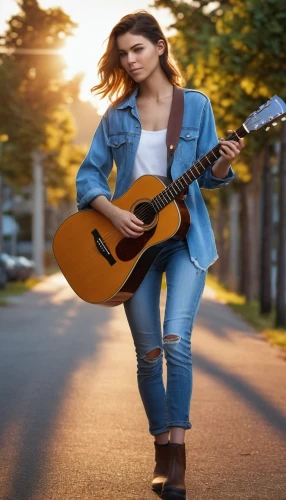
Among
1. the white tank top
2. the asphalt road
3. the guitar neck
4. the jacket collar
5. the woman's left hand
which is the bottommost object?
the asphalt road

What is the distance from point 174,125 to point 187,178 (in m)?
0.29

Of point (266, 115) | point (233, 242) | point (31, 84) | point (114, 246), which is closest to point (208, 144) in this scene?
point (266, 115)

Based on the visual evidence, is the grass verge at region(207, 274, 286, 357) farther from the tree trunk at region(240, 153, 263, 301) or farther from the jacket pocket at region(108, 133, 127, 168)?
Result: the jacket pocket at region(108, 133, 127, 168)

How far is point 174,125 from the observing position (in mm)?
4977

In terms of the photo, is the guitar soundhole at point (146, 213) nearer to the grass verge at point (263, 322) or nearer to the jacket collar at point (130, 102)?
the jacket collar at point (130, 102)

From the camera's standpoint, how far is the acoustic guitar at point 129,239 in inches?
190

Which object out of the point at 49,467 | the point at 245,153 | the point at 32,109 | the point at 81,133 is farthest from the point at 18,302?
the point at 81,133

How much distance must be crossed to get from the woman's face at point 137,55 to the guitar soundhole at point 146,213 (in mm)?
576

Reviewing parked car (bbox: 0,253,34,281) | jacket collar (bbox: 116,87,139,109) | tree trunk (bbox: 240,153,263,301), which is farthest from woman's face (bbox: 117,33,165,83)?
parked car (bbox: 0,253,34,281)

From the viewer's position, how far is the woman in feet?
15.9

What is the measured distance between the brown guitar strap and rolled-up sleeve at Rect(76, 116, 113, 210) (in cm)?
39

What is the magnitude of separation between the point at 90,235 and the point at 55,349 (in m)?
6.99

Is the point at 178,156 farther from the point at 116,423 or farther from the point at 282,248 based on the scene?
the point at 282,248

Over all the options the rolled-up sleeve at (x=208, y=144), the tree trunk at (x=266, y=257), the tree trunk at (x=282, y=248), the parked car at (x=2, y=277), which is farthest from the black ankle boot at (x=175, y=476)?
the parked car at (x=2, y=277)
